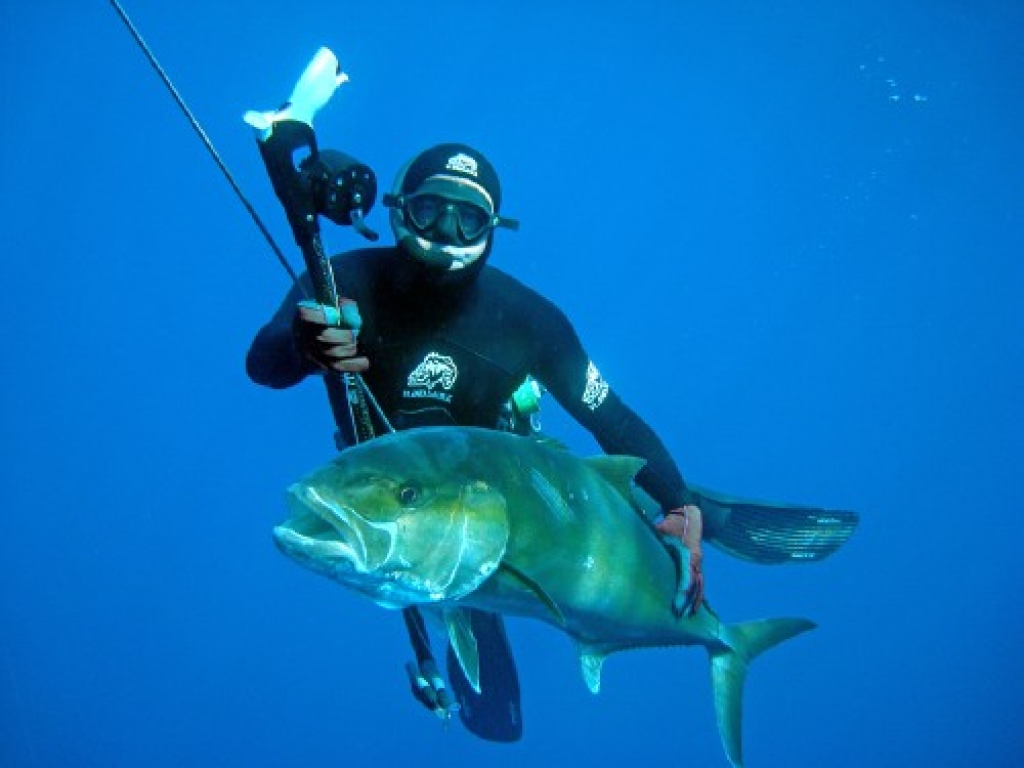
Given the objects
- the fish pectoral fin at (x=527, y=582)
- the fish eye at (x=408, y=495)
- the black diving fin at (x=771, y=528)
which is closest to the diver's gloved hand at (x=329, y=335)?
the fish eye at (x=408, y=495)

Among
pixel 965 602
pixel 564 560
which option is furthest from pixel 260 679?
pixel 965 602

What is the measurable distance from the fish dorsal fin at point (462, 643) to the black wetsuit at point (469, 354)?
1354 mm

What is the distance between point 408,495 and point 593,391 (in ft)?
7.51

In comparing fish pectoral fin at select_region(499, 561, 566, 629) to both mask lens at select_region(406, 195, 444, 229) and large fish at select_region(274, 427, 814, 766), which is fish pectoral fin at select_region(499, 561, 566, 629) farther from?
mask lens at select_region(406, 195, 444, 229)

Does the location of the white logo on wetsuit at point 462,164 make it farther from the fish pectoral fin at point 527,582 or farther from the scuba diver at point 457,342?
the fish pectoral fin at point 527,582

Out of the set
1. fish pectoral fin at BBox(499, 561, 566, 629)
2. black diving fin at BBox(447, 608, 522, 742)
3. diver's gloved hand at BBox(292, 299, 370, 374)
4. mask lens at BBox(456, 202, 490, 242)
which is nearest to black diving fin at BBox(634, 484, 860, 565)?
black diving fin at BBox(447, 608, 522, 742)

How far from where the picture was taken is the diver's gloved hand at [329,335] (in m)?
2.20

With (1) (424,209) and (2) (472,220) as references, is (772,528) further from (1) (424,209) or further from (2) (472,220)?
(1) (424,209)

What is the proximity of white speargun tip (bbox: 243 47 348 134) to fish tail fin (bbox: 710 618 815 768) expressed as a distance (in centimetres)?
317

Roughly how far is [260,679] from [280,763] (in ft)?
6.19

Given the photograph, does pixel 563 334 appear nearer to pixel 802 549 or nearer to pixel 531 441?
pixel 531 441

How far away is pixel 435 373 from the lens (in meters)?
3.52

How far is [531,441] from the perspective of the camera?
2.38 metres

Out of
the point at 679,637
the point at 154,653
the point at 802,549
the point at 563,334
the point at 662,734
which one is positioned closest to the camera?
the point at 679,637
